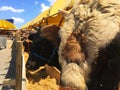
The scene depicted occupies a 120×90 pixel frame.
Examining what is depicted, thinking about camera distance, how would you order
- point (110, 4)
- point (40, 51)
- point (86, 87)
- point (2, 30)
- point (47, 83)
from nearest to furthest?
point (86, 87) → point (110, 4) → point (40, 51) → point (47, 83) → point (2, 30)

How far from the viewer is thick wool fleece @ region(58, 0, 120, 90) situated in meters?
3.47

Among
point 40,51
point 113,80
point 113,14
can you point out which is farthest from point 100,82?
point 40,51

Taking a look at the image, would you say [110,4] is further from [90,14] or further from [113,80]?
[113,80]

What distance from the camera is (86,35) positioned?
3.66 metres

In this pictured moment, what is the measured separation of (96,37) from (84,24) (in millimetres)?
259

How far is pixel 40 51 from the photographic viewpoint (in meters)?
5.54

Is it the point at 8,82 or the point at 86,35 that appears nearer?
the point at 86,35

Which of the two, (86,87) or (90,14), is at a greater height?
(90,14)

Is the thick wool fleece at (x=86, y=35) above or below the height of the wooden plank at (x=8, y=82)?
above

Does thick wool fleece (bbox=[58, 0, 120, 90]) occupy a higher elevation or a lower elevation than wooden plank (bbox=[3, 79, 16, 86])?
higher

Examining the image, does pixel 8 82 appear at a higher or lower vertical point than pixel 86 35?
lower

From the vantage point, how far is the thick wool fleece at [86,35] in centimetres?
347

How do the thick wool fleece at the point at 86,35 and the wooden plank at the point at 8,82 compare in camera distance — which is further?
the wooden plank at the point at 8,82

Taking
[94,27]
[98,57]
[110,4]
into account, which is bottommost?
[98,57]
